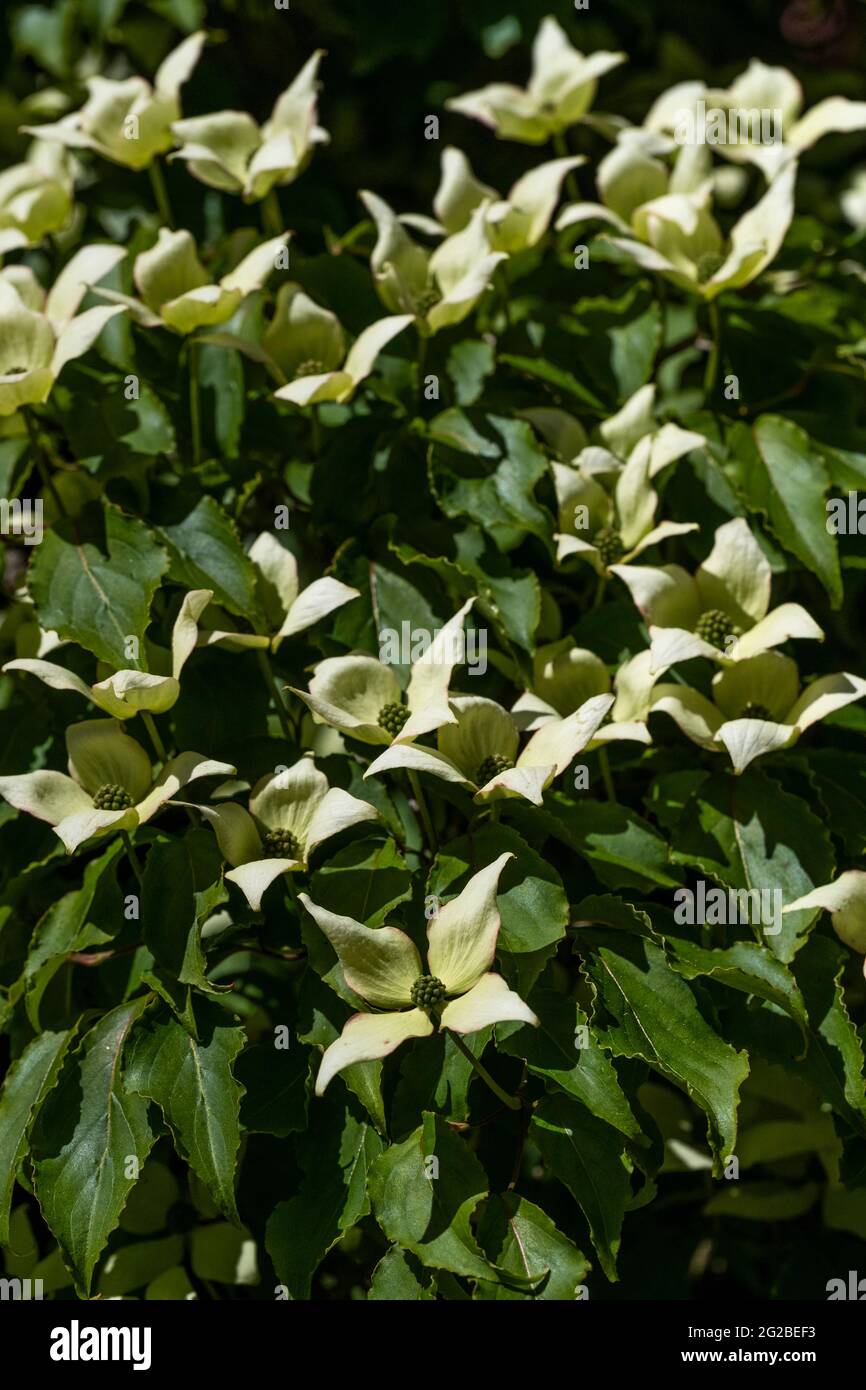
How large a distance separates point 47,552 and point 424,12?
1503 mm

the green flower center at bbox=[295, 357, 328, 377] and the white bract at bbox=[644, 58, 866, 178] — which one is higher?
the white bract at bbox=[644, 58, 866, 178]

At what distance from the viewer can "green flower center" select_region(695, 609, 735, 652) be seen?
5.21 feet

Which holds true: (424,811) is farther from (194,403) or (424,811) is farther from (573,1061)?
(194,403)

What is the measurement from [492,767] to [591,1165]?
0.40 m

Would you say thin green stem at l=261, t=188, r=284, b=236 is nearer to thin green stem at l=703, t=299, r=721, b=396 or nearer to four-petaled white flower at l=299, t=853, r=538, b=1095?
thin green stem at l=703, t=299, r=721, b=396

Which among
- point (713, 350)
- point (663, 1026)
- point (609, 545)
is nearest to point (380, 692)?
point (609, 545)

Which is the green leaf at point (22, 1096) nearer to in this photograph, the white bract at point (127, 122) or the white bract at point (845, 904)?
the white bract at point (845, 904)

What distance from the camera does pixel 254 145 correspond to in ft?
6.50

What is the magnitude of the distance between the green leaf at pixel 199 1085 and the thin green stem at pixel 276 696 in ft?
1.10

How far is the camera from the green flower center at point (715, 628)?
1.59 m

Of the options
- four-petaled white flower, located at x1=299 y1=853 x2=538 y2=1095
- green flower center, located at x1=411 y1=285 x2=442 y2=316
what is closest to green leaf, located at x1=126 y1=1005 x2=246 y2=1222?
four-petaled white flower, located at x1=299 y1=853 x2=538 y2=1095

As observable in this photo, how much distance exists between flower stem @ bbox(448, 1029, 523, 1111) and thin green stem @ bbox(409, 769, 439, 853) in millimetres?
220

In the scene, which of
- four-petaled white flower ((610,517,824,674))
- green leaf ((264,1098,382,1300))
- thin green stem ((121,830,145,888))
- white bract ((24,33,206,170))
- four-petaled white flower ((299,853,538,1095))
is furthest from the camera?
white bract ((24,33,206,170))

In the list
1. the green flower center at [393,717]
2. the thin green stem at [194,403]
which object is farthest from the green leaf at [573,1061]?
the thin green stem at [194,403]
